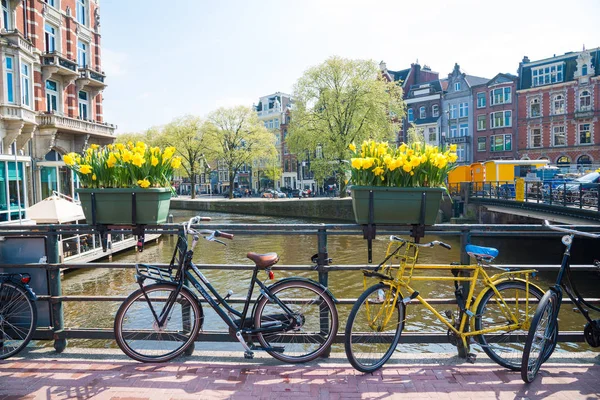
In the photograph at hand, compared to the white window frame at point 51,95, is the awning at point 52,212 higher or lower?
lower

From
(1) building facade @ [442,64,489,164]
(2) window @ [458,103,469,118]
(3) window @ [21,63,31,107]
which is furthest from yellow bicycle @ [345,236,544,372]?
(2) window @ [458,103,469,118]

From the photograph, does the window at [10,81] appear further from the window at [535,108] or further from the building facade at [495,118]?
the window at [535,108]

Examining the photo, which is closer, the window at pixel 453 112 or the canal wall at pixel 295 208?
the canal wall at pixel 295 208

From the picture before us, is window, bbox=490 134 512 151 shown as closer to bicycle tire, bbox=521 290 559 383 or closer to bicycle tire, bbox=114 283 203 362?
bicycle tire, bbox=521 290 559 383

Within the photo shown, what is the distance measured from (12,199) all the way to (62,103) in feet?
39.7

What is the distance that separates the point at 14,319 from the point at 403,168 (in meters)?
3.31

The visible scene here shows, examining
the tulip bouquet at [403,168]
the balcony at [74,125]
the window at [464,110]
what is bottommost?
the tulip bouquet at [403,168]

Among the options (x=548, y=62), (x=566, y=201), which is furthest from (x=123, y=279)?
(x=548, y=62)

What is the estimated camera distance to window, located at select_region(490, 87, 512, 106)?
4448cm

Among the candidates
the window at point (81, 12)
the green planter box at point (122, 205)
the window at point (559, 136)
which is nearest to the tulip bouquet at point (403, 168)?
the green planter box at point (122, 205)

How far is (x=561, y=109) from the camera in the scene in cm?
4128

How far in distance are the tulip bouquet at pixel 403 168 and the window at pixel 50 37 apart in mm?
26983

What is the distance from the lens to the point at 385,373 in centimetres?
335

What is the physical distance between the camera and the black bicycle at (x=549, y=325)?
3109 mm
